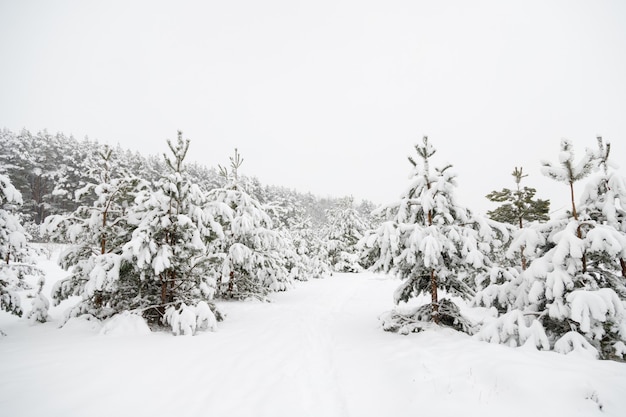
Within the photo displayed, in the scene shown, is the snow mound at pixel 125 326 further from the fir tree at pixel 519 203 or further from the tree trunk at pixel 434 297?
the fir tree at pixel 519 203

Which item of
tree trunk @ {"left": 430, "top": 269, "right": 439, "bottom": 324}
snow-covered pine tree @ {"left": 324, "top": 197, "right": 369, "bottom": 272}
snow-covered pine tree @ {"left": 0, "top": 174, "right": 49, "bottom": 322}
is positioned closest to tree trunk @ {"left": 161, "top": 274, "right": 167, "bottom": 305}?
snow-covered pine tree @ {"left": 0, "top": 174, "right": 49, "bottom": 322}

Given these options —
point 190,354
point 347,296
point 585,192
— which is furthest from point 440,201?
point 347,296

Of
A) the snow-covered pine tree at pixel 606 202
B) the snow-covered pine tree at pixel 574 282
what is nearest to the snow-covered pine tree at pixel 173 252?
the snow-covered pine tree at pixel 574 282

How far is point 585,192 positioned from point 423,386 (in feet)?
19.1

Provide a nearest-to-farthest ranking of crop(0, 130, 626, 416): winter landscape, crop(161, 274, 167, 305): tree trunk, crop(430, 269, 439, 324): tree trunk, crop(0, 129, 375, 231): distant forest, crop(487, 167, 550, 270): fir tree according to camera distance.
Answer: crop(0, 130, 626, 416): winter landscape, crop(430, 269, 439, 324): tree trunk, crop(161, 274, 167, 305): tree trunk, crop(487, 167, 550, 270): fir tree, crop(0, 129, 375, 231): distant forest

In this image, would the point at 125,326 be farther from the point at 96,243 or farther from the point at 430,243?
the point at 430,243

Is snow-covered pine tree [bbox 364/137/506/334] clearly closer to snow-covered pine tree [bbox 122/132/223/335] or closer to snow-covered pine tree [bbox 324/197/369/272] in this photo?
snow-covered pine tree [bbox 122/132/223/335]

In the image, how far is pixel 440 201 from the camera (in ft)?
25.5

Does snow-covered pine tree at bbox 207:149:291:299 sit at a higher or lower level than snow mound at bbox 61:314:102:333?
higher

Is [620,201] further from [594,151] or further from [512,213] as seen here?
[512,213]

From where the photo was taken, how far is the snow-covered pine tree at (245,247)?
41.8 feet

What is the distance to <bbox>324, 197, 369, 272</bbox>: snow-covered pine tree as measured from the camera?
35156 millimetres

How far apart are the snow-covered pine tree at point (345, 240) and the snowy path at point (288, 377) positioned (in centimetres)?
2766

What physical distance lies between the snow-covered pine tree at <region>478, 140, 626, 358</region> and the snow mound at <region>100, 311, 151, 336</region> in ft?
27.7
